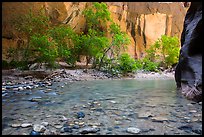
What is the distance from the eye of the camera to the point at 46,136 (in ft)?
7.35

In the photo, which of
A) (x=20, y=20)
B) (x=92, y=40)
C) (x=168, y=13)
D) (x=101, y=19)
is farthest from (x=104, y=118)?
(x=168, y=13)

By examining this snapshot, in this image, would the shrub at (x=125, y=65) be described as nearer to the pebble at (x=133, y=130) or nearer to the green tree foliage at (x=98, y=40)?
the green tree foliage at (x=98, y=40)

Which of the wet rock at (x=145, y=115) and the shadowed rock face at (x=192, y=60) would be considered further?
the shadowed rock face at (x=192, y=60)

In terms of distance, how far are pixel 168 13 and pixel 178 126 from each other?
1217 inches

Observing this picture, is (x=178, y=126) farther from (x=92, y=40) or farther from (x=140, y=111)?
(x=92, y=40)

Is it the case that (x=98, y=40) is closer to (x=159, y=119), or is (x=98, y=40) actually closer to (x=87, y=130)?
(x=159, y=119)

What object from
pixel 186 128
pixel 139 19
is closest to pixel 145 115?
pixel 186 128

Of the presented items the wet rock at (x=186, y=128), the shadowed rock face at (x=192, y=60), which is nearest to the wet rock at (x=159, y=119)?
the wet rock at (x=186, y=128)

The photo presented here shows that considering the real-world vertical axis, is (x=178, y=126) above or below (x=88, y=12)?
below

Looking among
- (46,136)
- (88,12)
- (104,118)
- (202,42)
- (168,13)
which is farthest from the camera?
(168,13)

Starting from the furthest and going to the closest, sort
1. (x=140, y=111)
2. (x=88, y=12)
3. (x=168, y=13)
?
(x=168, y=13)
(x=88, y=12)
(x=140, y=111)

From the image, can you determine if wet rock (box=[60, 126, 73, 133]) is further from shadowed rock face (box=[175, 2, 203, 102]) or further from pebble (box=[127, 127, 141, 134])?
shadowed rock face (box=[175, 2, 203, 102])

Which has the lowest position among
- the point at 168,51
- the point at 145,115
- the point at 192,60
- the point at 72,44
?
the point at 145,115

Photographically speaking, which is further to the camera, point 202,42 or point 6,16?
point 6,16
